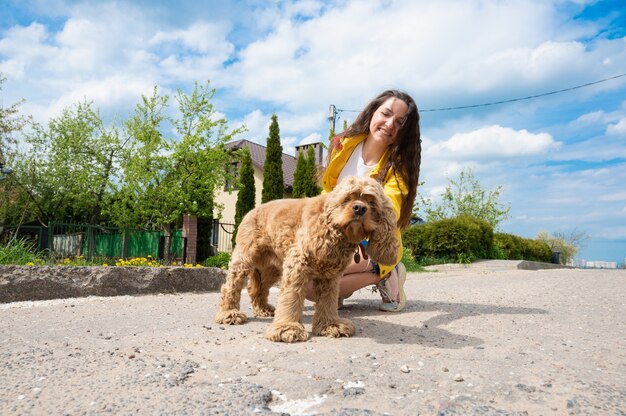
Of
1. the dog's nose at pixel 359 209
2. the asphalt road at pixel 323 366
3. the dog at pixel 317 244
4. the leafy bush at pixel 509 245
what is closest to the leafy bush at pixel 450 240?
the leafy bush at pixel 509 245

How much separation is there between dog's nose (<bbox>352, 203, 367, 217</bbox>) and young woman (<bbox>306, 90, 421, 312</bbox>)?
1416 mm

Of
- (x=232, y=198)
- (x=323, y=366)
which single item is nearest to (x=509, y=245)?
(x=232, y=198)

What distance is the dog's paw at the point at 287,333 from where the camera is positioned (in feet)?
11.1

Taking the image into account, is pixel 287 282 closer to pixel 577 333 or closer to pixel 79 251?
A: pixel 577 333

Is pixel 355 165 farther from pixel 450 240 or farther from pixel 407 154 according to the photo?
pixel 450 240

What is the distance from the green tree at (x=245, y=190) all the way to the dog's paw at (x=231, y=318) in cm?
1620

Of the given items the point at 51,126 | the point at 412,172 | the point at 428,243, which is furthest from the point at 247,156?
the point at 412,172

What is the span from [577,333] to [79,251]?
1096cm

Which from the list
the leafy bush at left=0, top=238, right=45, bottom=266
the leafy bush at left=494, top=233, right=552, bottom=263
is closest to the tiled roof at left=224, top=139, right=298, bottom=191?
the leafy bush at left=494, top=233, right=552, bottom=263

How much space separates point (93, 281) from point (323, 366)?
5220 mm

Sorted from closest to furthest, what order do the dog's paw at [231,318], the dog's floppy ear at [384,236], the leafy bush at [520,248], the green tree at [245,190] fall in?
the dog's floppy ear at [384,236] < the dog's paw at [231,318] < the leafy bush at [520,248] < the green tree at [245,190]

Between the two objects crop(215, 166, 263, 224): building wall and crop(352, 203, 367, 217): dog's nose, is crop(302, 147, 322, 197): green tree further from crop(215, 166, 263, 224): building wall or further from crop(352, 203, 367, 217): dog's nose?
crop(352, 203, 367, 217): dog's nose

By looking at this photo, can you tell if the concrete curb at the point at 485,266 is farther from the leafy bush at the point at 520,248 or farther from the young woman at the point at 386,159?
the young woman at the point at 386,159

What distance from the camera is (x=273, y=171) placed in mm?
21406
